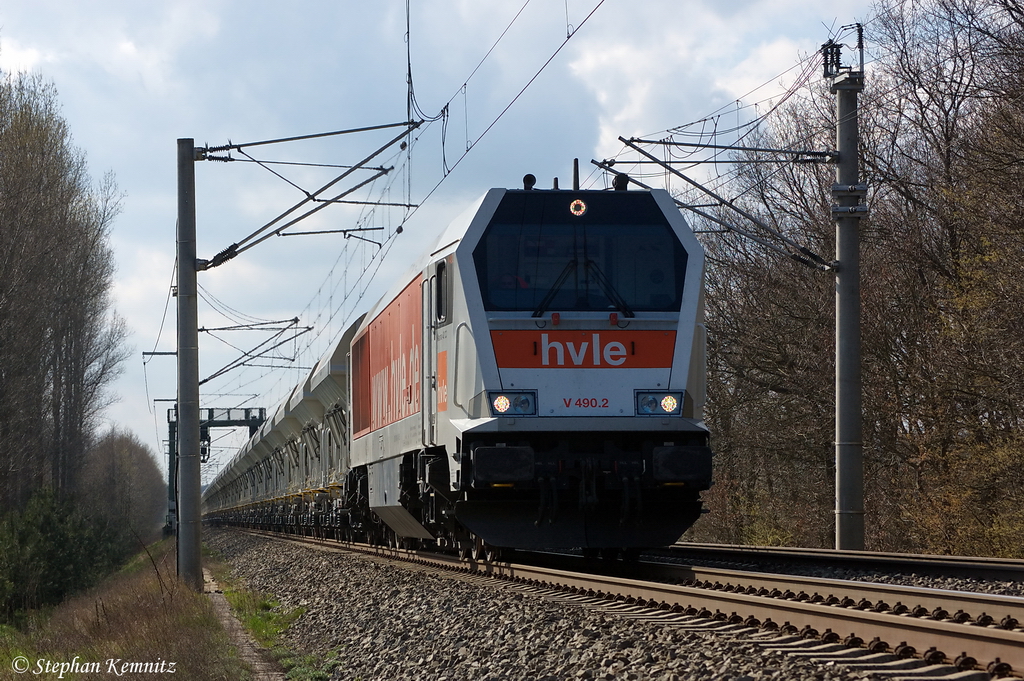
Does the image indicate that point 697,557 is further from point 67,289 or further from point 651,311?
point 67,289

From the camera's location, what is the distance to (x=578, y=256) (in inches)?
414

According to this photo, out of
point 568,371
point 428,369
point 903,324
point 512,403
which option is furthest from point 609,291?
point 903,324

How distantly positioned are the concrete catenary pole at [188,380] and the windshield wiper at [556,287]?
6.51 metres

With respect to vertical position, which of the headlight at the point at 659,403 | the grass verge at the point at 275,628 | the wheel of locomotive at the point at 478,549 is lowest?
the grass verge at the point at 275,628

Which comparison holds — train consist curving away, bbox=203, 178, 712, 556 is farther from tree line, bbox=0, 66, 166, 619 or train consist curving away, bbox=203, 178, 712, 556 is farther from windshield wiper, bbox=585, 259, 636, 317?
tree line, bbox=0, 66, 166, 619

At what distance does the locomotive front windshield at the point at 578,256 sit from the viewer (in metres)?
10.4

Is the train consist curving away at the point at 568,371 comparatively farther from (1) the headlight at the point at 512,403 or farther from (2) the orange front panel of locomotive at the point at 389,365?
(2) the orange front panel of locomotive at the point at 389,365

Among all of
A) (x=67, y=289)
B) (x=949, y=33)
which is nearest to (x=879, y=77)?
(x=949, y=33)

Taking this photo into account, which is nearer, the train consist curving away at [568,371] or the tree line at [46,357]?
the train consist curving away at [568,371]

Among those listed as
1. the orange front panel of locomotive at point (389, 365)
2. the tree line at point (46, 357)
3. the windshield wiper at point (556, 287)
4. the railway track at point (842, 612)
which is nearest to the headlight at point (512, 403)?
the windshield wiper at point (556, 287)

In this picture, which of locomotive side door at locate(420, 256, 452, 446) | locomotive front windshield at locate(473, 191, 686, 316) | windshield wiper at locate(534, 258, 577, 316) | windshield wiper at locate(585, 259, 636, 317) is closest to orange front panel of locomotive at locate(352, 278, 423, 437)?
locomotive side door at locate(420, 256, 452, 446)

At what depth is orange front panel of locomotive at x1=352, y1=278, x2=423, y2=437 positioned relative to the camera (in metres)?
12.9

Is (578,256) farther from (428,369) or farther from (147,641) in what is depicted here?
(147,641)

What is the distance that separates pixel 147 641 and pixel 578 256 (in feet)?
16.6
